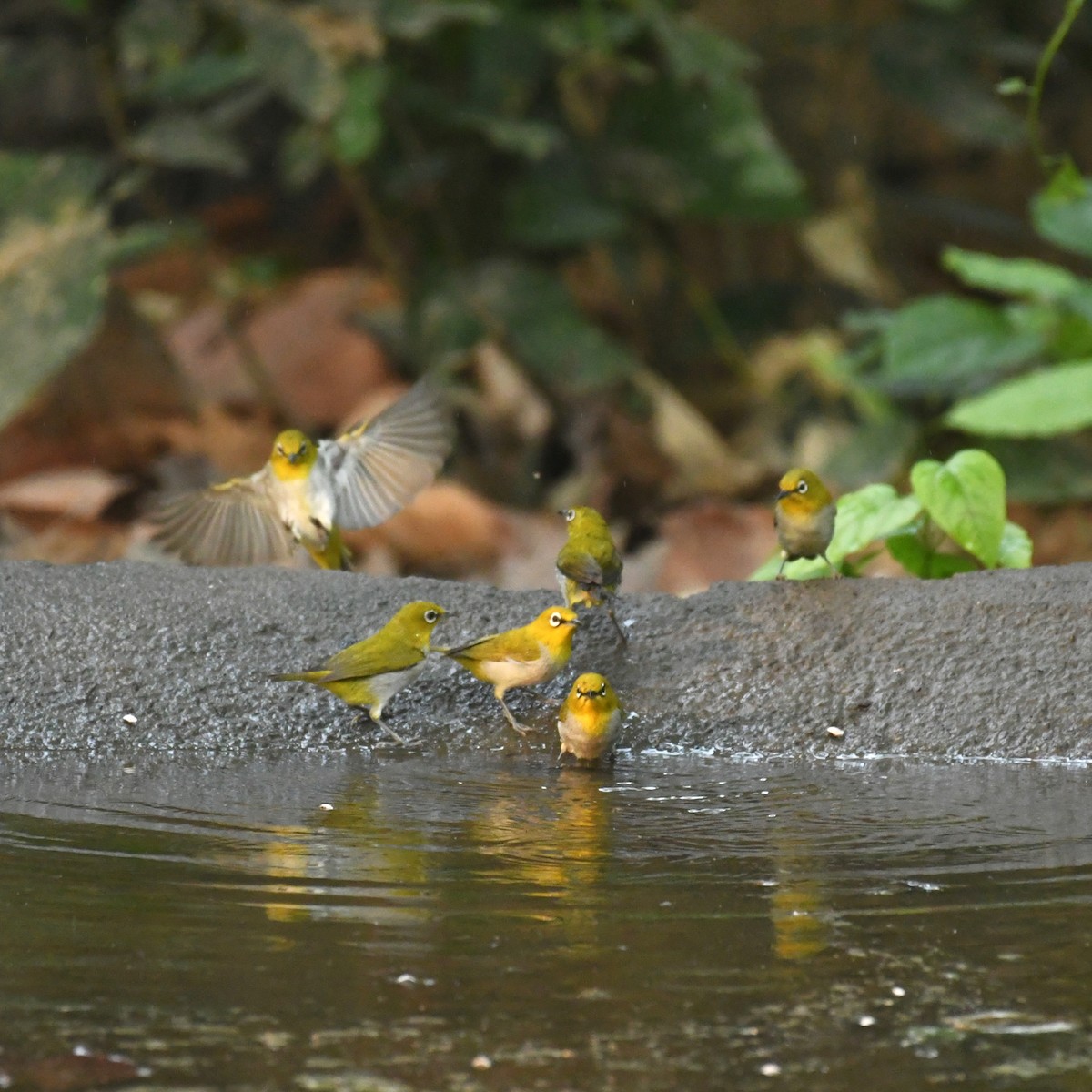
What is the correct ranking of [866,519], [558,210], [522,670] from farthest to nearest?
[558,210] < [866,519] < [522,670]

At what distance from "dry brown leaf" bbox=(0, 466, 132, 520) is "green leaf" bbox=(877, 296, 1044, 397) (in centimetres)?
307

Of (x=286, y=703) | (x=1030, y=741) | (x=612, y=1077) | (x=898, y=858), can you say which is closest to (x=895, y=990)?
(x=612, y=1077)

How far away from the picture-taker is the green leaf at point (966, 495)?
4277 millimetres

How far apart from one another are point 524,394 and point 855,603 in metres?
4.13

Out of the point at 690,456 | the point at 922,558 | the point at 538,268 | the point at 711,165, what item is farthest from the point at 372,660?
the point at 711,165

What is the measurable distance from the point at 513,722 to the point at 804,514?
2.66 feet

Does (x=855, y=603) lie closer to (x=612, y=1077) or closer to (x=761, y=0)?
(x=612, y=1077)

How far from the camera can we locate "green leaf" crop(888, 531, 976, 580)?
15.4ft

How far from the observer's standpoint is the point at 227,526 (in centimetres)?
501

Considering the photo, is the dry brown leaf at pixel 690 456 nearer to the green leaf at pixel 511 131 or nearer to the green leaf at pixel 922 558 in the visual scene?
the green leaf at pixel 511 131

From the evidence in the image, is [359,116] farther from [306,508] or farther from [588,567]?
[588,567]

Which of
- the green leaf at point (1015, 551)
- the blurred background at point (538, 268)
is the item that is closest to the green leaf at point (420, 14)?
the blurred background at point (538, 268)

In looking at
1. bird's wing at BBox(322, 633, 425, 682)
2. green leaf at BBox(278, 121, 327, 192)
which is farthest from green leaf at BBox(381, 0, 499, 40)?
bird's wing at BBox(322, 633, 425, 682)

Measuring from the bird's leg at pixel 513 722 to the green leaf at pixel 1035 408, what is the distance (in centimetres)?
246
